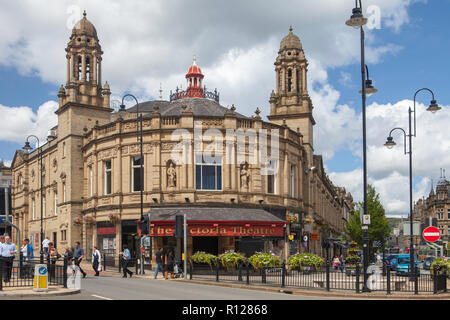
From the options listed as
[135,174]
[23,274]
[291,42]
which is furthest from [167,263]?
[291,42]

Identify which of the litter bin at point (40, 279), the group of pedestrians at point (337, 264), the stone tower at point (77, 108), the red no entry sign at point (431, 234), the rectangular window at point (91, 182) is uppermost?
the stone tower at point (77, 108)

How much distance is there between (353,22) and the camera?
19891mm

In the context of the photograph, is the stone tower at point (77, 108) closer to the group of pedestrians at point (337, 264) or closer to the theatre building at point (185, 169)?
the theatre building at point (185, 169)

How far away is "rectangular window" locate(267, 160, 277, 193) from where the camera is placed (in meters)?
40.0

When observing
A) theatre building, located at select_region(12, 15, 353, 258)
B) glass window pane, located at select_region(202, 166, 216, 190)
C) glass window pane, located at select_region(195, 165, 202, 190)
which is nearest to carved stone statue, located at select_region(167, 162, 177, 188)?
theatre building, located at select_region(12, 15, 353, 258)

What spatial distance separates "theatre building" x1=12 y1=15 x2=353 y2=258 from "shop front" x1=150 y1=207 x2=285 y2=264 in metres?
0.06

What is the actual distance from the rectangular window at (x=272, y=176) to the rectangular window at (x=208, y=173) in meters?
3.93

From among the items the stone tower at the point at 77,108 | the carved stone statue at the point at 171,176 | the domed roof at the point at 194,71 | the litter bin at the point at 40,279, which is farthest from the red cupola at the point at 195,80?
the litter bin at the point at 40,279

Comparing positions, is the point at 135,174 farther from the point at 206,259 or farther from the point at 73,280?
the point at 73,280

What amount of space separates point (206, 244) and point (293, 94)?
17449mm

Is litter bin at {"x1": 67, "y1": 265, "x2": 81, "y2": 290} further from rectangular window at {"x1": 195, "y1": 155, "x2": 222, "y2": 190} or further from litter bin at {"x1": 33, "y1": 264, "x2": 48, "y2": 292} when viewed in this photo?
rectangular window at {"x1": 195, "y1": 155, "x2": 222, "y2": 190}

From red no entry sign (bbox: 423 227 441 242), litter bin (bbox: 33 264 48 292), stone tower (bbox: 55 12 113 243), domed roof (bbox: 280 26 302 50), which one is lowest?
litter bin (bbox: 33 264 48 292)

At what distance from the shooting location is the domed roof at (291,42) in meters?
49.2

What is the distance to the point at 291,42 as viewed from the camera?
49.2 metres
